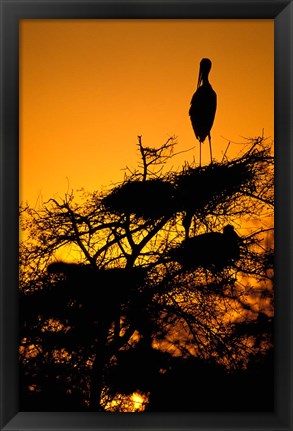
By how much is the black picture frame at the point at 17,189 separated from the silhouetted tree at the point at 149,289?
1.3 inches

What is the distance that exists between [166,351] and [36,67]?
0.89 meters

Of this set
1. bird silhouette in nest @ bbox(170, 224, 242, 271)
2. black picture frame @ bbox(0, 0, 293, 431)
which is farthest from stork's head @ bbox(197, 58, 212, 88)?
bird silhouette in nest @ bbox(170, 224, 242, 271)

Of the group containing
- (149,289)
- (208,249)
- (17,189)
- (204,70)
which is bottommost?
(149,289)

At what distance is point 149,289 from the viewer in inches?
71.5

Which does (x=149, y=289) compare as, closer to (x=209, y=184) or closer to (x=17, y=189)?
(x=209, y=184)

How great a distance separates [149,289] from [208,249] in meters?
0.20

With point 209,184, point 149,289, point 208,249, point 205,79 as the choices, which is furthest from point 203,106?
point 149,289

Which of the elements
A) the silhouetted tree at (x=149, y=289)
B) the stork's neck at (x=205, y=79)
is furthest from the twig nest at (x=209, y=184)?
the stork's neck at (x=205, y=79)

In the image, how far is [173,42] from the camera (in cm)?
183

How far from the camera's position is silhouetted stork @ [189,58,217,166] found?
180 cm

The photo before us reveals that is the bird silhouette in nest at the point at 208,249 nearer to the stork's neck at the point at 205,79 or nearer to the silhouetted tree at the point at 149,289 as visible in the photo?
the silhouetted tree at the point at 149,289
